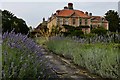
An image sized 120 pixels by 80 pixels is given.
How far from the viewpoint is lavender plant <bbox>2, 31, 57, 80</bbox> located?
2.84m

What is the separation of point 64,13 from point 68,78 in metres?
44.3

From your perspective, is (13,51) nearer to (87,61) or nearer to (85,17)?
(87,61)

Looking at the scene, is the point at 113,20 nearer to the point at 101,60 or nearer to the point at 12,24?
the point at 12,24

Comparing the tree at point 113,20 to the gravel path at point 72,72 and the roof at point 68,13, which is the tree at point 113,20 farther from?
the gravel path at point 72,72

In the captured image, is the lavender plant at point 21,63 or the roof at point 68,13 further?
the roof at point 68,13

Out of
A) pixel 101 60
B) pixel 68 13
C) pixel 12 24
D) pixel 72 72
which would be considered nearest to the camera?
pixel 101 60

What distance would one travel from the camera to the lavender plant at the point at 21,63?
2.84 metres

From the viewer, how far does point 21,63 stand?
3.05 meters

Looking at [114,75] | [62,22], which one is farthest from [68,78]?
[62,22]

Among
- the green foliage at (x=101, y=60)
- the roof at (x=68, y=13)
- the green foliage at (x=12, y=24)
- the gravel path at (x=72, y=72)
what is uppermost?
the roof at (x=68, y=13)

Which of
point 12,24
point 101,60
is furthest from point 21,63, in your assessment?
point 12,24

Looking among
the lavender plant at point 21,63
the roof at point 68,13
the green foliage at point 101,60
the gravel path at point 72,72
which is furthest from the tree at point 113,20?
the lavender plant at point 21,63

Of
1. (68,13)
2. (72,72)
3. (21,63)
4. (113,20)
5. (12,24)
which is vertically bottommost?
(72,72)

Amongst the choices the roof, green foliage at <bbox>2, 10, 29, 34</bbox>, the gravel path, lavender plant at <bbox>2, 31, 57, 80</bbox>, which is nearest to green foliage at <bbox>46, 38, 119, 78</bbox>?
the gravel path
